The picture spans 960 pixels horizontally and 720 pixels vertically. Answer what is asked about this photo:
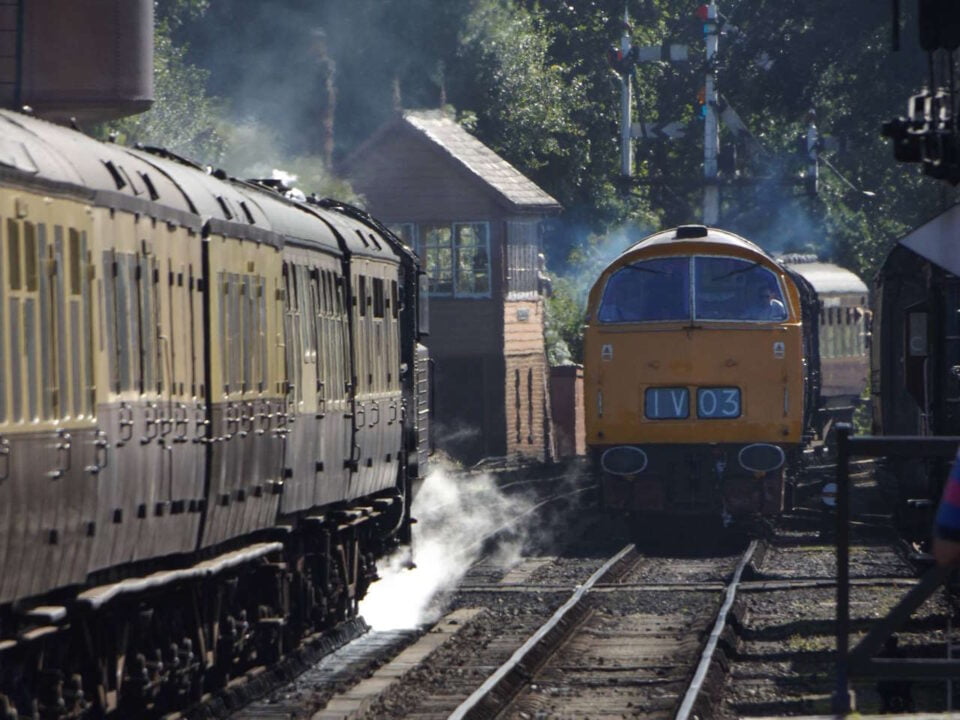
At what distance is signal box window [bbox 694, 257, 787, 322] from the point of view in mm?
21938

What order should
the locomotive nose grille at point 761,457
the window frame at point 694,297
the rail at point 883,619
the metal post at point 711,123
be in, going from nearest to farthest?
the rail at point 883,619, the locomotive nose grille at point 761,457, the window frame at point 694,297, the metal post at point 711,123

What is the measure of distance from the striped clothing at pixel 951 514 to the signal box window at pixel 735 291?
16.8 m

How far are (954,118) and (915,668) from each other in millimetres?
4505

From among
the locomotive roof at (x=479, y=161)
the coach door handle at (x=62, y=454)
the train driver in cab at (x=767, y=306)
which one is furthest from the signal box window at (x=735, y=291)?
the locomotive roof at (x=479, y=161)

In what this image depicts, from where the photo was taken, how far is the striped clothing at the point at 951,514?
5.09m

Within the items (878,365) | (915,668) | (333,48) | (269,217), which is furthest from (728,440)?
(333,48)

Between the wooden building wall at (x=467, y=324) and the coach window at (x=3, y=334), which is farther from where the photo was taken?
the wooden building wall at (x=467, y=324)

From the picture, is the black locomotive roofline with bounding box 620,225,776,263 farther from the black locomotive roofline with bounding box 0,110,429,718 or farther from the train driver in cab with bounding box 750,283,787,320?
the black locomotive roofline with bounding box 0,110,429,718

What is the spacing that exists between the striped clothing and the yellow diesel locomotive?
16.5 meters

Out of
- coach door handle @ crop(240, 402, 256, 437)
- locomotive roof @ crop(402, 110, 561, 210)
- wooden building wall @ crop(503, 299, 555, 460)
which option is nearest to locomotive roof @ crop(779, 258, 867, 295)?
locomotive roof @ crop(402, 110, 561, 210)

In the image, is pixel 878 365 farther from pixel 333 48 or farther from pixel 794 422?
pixel 333 48

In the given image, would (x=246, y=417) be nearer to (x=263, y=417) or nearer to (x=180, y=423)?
(x=263, y=417)

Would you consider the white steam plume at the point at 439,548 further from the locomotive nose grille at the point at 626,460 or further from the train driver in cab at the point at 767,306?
the train driver in cab at the point at 767,306

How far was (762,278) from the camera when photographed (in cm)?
2222
